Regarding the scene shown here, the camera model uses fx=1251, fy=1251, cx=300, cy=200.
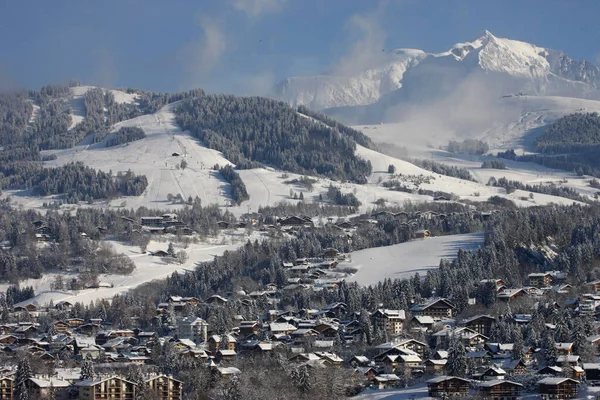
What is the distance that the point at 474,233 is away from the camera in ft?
407

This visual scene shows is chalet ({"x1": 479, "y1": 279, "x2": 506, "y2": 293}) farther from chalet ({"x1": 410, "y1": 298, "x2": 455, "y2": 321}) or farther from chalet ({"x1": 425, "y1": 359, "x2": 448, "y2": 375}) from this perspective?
chalet ({"x1": 425, "y1": 359, "x2": 448, "y2": 375})

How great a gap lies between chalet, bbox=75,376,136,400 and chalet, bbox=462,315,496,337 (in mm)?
26021

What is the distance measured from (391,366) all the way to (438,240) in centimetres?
4771

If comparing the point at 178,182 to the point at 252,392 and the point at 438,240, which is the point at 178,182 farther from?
the point at 252,392

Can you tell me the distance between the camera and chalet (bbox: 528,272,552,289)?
9800cm

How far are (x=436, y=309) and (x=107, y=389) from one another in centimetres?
3021

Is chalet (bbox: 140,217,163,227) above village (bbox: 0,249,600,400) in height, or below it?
above

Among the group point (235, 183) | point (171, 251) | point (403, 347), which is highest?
point (235, 183)

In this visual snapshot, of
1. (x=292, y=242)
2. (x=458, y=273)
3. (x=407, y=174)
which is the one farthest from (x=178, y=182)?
(x=458, y=273)

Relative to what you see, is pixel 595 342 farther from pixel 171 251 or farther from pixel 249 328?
pixel 171 251

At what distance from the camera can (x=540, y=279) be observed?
98562mm

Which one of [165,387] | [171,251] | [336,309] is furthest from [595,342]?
[171,251]

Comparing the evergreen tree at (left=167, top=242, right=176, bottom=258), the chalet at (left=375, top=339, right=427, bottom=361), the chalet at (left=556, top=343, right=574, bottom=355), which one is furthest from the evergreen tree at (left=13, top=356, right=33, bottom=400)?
the evergreen tree at (left=167, top=242, right=176, bottom=258)

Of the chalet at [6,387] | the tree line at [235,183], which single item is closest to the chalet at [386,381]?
the chalet at [6,387]
